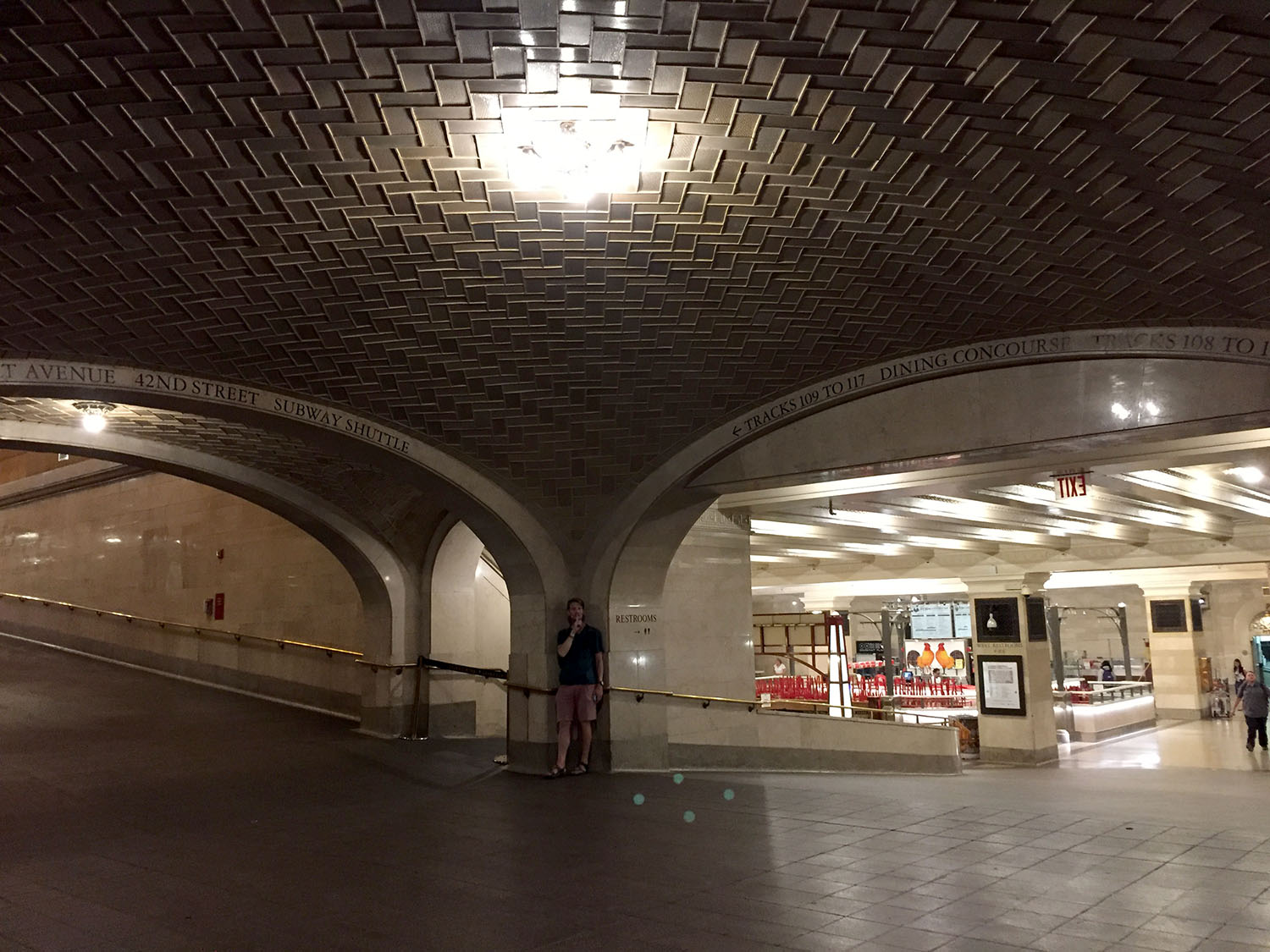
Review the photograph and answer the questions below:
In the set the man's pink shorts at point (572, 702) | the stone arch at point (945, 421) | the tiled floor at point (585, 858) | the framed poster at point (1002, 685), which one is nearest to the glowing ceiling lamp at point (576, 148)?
the stone arch at point (945, 421)

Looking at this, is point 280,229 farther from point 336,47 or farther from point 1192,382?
point 1192,382

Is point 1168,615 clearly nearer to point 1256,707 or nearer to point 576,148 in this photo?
point 1256,707

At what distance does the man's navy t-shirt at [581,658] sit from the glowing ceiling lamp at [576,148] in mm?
5041

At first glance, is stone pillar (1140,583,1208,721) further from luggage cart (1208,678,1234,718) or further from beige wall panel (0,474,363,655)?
beige wall panel (0,474,363,655)

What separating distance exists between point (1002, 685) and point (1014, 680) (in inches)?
9.2

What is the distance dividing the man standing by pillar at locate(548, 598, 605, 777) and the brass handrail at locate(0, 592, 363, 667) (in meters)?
4.70

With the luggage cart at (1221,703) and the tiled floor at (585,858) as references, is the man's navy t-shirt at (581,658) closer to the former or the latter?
the tiled floor at (585,858)

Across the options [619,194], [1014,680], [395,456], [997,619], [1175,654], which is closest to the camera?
[619,194]

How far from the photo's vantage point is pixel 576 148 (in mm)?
4738

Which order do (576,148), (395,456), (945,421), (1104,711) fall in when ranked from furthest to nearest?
(1104,711) < (395,456) < (945,421) < (576,148)

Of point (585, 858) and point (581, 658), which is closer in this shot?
point (585, 858)

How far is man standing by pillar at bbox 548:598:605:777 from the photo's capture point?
9.01m

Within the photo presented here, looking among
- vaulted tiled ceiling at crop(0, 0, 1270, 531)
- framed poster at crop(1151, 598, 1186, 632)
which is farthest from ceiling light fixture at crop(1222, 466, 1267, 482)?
framed poster at crop(1151, 598, 1186, 632)

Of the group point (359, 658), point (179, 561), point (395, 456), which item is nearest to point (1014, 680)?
point (359, 658)
